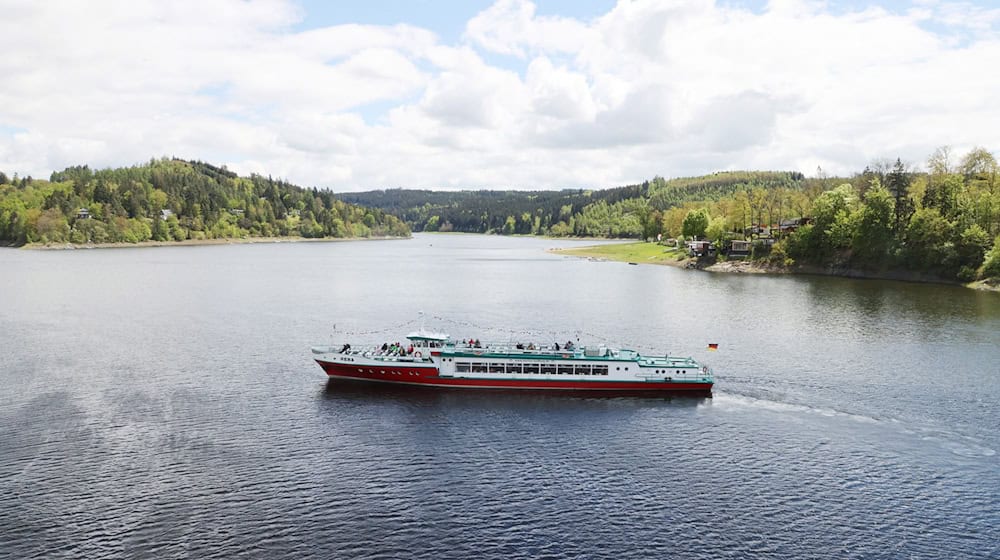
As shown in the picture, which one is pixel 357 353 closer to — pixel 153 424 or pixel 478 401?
pixel 478 401

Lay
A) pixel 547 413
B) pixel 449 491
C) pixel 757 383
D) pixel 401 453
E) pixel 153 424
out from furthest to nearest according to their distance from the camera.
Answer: pixel 757 383
pixel 547 413
pixel 153 424
pixel 401 453
pixel 449 491

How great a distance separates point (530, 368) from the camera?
85188 millimetres

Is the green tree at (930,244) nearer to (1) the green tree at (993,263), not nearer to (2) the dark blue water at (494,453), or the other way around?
(1) the green tree at (993,263)

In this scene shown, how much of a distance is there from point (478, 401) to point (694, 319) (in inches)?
2578

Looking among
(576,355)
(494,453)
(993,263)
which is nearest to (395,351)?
(576,355)

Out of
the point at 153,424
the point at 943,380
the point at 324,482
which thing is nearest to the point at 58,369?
the point at 153,424

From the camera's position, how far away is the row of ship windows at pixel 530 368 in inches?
3329

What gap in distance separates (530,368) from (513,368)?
2.18 metres

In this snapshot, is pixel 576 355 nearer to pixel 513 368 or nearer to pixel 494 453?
pixel 513 368

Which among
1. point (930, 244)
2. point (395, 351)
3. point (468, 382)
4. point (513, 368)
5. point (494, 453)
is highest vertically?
point (930, 244)

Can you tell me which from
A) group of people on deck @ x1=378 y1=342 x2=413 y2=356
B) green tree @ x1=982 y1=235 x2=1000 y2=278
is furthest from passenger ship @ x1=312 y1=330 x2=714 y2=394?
green tree @ x1=982 y1=235 x2=1000 y2=278

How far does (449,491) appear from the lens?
178ft

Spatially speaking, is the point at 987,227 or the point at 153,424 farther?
the point at 987,227

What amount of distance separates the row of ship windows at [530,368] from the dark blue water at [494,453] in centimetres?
361
